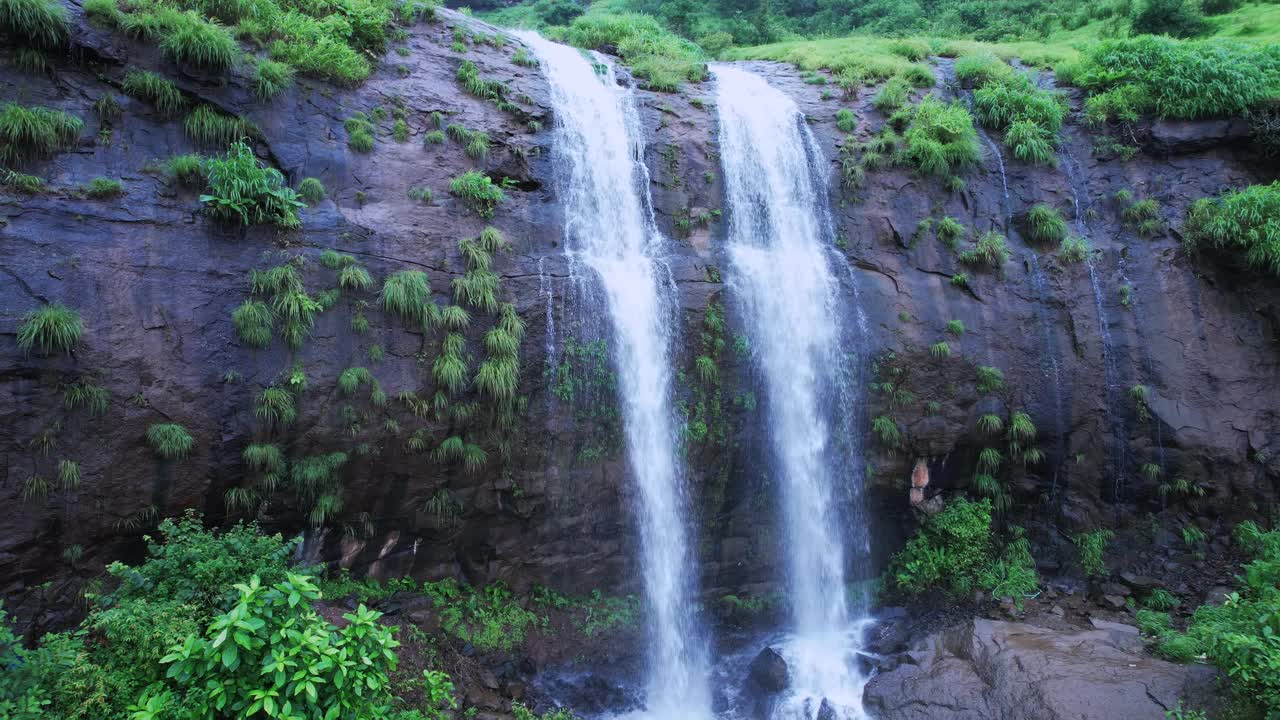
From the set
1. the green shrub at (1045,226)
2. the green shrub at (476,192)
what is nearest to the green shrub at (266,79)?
the green shrub at (476,192)

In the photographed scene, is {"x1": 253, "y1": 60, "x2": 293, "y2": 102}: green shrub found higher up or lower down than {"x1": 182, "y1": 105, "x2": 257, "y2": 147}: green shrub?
higher up

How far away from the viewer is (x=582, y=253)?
1145 cm

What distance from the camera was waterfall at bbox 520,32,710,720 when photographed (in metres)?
10.4

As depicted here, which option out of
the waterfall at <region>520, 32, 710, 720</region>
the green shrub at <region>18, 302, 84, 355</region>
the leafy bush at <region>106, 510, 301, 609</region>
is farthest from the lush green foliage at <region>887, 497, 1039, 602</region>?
the green shrub at <region>18, 302, 84, 355</region>

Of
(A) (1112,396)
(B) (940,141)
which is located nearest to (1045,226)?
(B) (940,141)

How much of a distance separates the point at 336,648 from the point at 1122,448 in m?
13.2

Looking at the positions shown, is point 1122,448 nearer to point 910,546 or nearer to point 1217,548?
point 1217,548

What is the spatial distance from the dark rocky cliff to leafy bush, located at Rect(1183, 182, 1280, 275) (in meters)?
0.43

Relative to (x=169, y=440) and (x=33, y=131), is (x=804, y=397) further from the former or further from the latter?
(x=33, y=131)

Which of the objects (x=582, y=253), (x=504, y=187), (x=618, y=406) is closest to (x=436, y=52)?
(x=504, y=187)

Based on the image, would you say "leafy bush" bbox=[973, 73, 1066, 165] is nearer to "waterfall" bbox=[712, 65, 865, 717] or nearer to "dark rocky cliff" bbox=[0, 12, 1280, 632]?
"dark rocky cliff" bbox=[0, 12, 1280, 632]

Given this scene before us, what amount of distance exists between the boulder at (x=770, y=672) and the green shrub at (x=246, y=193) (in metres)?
9.49

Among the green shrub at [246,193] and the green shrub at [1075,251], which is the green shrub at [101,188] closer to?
the green shrub at [246,193]

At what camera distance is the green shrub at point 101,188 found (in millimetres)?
8531
